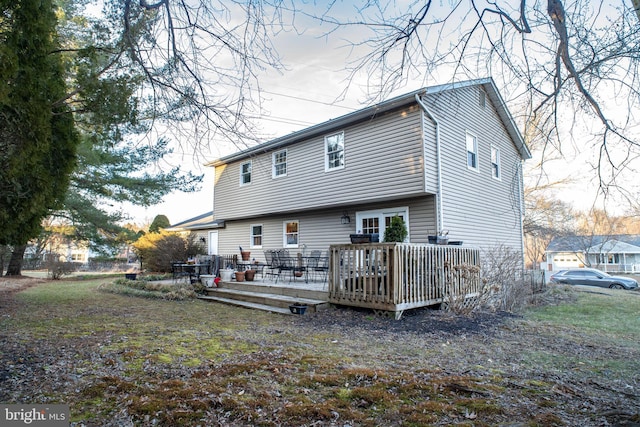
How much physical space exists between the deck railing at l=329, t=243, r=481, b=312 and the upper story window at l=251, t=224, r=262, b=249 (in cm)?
842

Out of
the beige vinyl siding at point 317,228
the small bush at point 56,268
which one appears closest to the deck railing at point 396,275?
the beige vinyl siding at point 317,228

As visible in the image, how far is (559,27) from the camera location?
3143 millimetres

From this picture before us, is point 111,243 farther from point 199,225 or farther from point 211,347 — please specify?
point 211,347

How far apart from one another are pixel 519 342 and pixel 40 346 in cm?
607

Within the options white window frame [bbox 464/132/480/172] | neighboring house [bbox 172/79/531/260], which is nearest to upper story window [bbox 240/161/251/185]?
→ neighboring house [bbox 172/79/531/260]

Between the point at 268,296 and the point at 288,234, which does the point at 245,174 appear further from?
the point at 268,296

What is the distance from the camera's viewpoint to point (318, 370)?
350cm

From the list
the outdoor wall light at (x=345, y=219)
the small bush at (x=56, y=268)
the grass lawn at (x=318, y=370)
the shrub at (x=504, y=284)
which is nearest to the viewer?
the grass lawn at (x=318, y=370)

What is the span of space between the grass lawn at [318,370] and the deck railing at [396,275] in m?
0.48

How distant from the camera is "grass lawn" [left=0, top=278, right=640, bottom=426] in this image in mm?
2551

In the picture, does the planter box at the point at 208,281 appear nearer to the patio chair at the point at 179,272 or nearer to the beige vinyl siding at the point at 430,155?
the patio chair at the point at 179,272

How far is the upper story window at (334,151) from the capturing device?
37.9 ft

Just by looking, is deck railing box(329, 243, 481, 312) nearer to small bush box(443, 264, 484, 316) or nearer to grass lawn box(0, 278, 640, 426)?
small bush box(443, 264, 484, 316)

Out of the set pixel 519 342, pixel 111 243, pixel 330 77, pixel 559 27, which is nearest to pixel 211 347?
pixel 330 77
